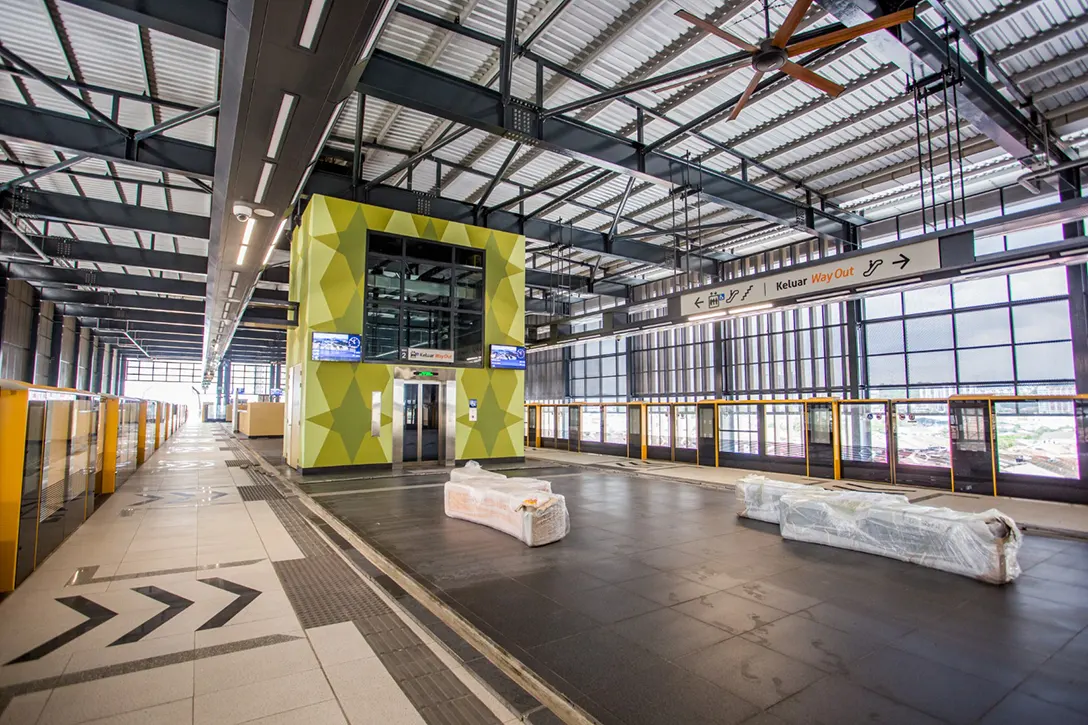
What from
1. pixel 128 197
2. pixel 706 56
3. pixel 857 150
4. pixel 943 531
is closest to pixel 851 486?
pixel 943 531

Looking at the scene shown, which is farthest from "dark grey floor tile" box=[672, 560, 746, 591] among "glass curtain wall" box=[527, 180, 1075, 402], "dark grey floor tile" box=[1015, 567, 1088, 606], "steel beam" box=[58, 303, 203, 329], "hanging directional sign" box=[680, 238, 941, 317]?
"steel beam" box=[58, 303, 203, 329]

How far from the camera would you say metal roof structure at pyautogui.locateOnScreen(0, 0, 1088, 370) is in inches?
211

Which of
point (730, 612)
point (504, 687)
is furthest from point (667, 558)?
point (504, 687)

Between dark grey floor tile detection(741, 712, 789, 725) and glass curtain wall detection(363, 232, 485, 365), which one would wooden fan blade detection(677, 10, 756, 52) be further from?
glass curtain wall detection(363, 232, 485, 365)

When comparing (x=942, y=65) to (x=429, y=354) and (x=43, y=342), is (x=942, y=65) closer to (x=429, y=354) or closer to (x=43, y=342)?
(x=429, y=354)

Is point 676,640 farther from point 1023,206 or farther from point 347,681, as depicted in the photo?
point 1023,206

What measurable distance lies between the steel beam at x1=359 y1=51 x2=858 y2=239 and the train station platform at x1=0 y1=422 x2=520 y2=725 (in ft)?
18.3

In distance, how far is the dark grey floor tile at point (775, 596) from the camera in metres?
3.76

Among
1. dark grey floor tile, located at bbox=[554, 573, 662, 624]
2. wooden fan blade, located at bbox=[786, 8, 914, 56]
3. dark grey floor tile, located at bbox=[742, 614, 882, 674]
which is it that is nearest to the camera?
dark grey floor tile, located at bbox=[742, 614, 882, 674]

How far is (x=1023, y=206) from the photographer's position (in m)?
13.2

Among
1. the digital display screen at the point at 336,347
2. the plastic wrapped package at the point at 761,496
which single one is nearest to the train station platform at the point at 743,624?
the plastic wrapped package at the point at 761,496

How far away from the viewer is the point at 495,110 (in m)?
7.09

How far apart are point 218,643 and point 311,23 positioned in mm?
4108

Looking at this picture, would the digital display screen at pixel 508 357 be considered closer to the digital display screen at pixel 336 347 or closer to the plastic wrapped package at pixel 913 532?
the digital display screen at pixel 336 347
